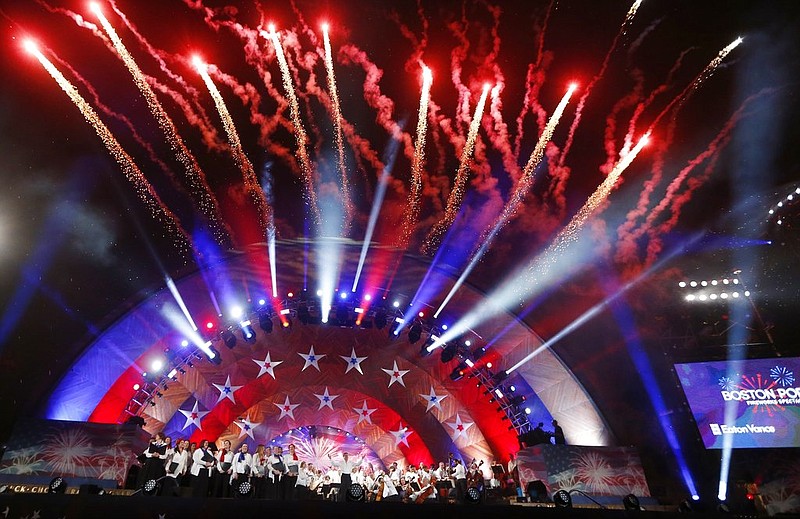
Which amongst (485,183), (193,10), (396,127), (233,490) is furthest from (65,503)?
(485,183)

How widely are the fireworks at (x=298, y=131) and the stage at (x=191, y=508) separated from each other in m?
11.0

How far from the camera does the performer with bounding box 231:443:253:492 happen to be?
11.6 metres

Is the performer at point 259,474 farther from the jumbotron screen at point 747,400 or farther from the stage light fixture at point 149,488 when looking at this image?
the jumbotron screen at point 747,400

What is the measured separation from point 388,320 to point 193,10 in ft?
39.3

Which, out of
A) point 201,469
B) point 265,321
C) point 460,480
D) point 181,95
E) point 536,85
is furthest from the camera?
point 265,321

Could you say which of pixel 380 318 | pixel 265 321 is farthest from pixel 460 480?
pixel 265 321

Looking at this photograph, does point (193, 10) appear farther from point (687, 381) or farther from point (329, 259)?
point (687, 381)

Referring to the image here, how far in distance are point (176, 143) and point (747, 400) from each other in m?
21.0

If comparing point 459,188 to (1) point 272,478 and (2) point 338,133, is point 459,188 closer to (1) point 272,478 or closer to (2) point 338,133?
(2) point 338,133

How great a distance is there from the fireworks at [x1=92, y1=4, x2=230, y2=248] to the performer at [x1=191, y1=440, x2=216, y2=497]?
8.46 metres

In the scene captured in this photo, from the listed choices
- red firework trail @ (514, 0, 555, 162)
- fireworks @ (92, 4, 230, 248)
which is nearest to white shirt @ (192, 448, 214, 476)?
fireworks @ (92, 4, 230, 248)

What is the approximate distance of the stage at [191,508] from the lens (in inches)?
322

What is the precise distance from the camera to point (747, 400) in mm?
15562

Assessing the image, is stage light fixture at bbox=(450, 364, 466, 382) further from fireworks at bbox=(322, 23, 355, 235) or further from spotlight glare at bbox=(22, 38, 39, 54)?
spotlight glare at bbox=(22, 38, 39, 54)
